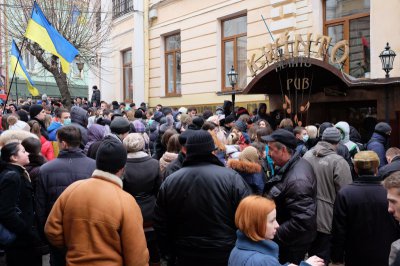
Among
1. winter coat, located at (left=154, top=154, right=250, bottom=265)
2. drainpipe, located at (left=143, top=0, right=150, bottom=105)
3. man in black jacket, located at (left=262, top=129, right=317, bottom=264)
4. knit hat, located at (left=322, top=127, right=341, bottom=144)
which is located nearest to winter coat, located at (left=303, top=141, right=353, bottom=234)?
knit hat, located at (left=322, top=127, right=341, bottom=144)

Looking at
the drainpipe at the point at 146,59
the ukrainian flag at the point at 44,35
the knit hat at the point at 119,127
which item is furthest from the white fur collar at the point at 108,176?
the drainpipe at the point at 146,59

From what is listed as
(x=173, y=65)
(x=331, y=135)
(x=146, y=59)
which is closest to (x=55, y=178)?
(x=331, y=135)

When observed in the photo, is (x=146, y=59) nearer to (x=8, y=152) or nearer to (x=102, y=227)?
(x=8, y=152)

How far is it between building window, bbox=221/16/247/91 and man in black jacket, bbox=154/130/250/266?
11.0 metres

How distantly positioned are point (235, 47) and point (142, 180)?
35.5 ft

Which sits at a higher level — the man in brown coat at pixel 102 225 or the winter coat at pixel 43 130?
the winter coat at pixel 43 130

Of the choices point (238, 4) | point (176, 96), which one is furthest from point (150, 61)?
point (238, 4)

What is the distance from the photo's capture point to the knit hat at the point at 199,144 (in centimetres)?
352

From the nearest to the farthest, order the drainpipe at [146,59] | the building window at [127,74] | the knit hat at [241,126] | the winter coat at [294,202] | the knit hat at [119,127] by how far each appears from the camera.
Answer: the winter coat at [294,202], the knit hat at [119,127], the knit hat at [241,126], the drainpipe at [146,59], the building window at [127,74]

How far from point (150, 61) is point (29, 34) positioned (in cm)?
1058

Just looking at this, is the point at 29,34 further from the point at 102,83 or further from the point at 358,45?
the point at 102,83

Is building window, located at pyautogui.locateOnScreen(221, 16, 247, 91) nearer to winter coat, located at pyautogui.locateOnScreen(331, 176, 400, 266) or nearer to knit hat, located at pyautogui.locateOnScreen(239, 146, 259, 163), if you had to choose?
knit hat, located at pyautogui.locateOnScreen(239, 146, 259, 163)

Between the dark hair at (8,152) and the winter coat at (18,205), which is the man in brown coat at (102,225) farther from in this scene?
the dark hair at (8,152)

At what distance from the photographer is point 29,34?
8.94 meters
